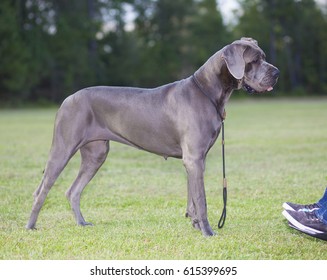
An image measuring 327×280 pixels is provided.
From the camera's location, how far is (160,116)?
5.49 meters

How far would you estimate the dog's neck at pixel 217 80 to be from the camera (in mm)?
5359

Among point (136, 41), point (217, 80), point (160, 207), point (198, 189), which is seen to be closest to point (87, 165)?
point (160, 207)

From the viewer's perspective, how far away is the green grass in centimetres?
477

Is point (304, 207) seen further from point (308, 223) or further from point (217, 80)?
point (217, 80)

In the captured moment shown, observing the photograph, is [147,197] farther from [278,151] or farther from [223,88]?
[278,151]

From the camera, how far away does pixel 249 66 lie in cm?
525

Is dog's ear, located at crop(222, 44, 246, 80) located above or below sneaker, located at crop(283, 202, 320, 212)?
above

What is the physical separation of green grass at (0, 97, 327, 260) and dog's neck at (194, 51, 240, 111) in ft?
4.58

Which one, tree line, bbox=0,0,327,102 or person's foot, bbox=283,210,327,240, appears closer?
person's foot, bbox=283,210,327,240

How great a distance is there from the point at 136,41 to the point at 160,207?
49990mm

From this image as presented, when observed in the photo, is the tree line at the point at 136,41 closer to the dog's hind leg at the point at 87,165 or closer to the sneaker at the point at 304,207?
the dog's hind leg at the point at 87,165

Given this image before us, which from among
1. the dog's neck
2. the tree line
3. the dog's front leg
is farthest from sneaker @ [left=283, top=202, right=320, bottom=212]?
the tree line

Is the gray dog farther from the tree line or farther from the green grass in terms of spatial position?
the tree line

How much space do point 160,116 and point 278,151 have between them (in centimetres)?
735
